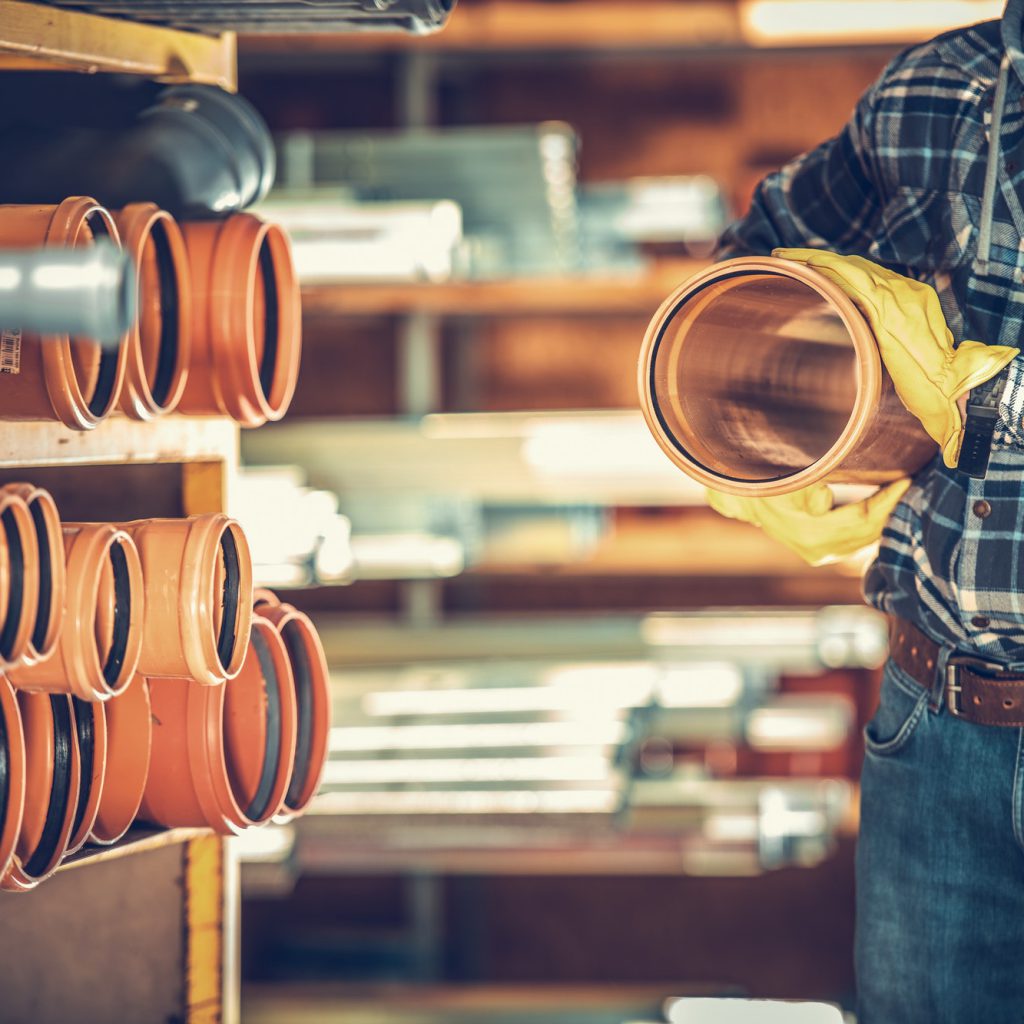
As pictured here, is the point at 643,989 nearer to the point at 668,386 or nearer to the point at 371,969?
the point at 371,969

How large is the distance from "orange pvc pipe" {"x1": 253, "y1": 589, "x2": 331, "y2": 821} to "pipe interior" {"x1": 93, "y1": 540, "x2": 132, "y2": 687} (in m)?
0.23

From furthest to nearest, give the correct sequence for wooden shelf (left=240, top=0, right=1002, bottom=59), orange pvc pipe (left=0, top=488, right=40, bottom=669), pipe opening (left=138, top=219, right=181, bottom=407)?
wooden shelf (left=240, top=0, right=1002, bottom=59), pipe opening (left=138, top=219, right=181, bottom=407), orange pvc pipe (left=0, top=488, right=40, bottom=669)

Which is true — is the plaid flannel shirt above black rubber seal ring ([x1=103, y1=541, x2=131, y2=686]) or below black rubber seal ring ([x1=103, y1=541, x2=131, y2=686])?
above

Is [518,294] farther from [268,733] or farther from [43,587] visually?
[43,587]

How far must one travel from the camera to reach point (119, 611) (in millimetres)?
1063

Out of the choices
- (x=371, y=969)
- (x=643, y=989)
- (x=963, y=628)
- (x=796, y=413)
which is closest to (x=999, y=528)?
(x=963, y=628)

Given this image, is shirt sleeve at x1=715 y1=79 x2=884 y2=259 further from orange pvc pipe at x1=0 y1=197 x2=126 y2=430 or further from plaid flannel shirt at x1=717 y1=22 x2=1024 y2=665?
orange pvc pipe at x1=0 y1=197 x2=126 y2=430

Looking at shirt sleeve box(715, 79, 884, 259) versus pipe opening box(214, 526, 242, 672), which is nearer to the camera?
pipe opening box(214, 526, 242, 672)

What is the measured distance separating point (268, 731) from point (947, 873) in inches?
25.9

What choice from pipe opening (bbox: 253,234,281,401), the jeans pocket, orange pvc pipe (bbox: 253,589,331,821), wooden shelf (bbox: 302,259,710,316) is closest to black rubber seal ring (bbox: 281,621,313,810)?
orange pvc pipe (bbox: 253,589,331,821)

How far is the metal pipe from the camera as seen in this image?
74cm

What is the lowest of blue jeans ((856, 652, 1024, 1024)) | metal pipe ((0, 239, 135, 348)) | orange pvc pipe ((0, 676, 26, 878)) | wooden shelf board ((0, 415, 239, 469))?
blue jeans ((856, 652, 1024, 1024))

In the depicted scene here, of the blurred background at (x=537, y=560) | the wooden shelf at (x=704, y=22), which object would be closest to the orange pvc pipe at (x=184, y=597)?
the blurred background at (x=537, y=560)

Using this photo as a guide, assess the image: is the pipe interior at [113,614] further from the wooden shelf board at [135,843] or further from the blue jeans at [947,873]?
the blue jeans at [947,873]
